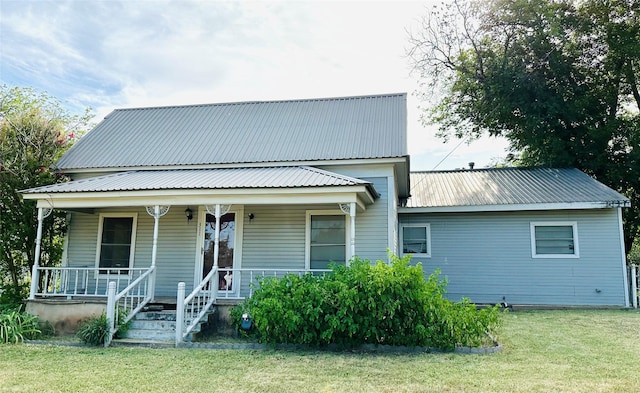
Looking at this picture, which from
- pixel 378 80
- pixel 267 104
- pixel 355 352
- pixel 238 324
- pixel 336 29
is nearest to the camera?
pixel 355 352

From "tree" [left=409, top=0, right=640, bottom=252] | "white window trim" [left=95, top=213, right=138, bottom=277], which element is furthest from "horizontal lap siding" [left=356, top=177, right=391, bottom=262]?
"tree" [left=409, top=0, right=640, bottom=252]

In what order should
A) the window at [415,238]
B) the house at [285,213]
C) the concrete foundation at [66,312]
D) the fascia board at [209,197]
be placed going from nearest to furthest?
the concrete foundation at [66,312] < the fascia board at [209,197] < the house at [285,213] < the window at [415,238]

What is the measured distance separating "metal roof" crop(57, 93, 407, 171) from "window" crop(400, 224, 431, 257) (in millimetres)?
3559

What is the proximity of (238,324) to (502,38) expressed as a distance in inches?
710

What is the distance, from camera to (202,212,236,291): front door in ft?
34.2

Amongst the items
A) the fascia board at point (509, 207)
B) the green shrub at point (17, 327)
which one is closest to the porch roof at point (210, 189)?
the green shrub at point (17, 327)

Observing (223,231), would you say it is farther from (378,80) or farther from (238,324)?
(378,80)

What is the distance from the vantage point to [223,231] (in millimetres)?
10609

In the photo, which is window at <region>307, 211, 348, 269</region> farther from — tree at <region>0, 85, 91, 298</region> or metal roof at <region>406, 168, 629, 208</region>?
tree at <region>0, 85, 91, 298</region>

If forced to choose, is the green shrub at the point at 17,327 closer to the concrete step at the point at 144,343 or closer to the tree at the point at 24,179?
the concrete step at the point at 144,343

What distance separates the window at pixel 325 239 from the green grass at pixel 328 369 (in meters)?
3.75

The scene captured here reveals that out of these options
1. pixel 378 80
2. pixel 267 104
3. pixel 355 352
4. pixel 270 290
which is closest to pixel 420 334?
pixel 355 352

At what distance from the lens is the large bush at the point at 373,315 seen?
6691 millimetres

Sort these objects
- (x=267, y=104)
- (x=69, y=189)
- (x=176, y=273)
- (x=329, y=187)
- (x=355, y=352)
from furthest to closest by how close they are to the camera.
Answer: (x=267, y=104)
(x=176, y=273)
(x=69, y=189)
(x=329, y=187)
(x=355, y=352)
